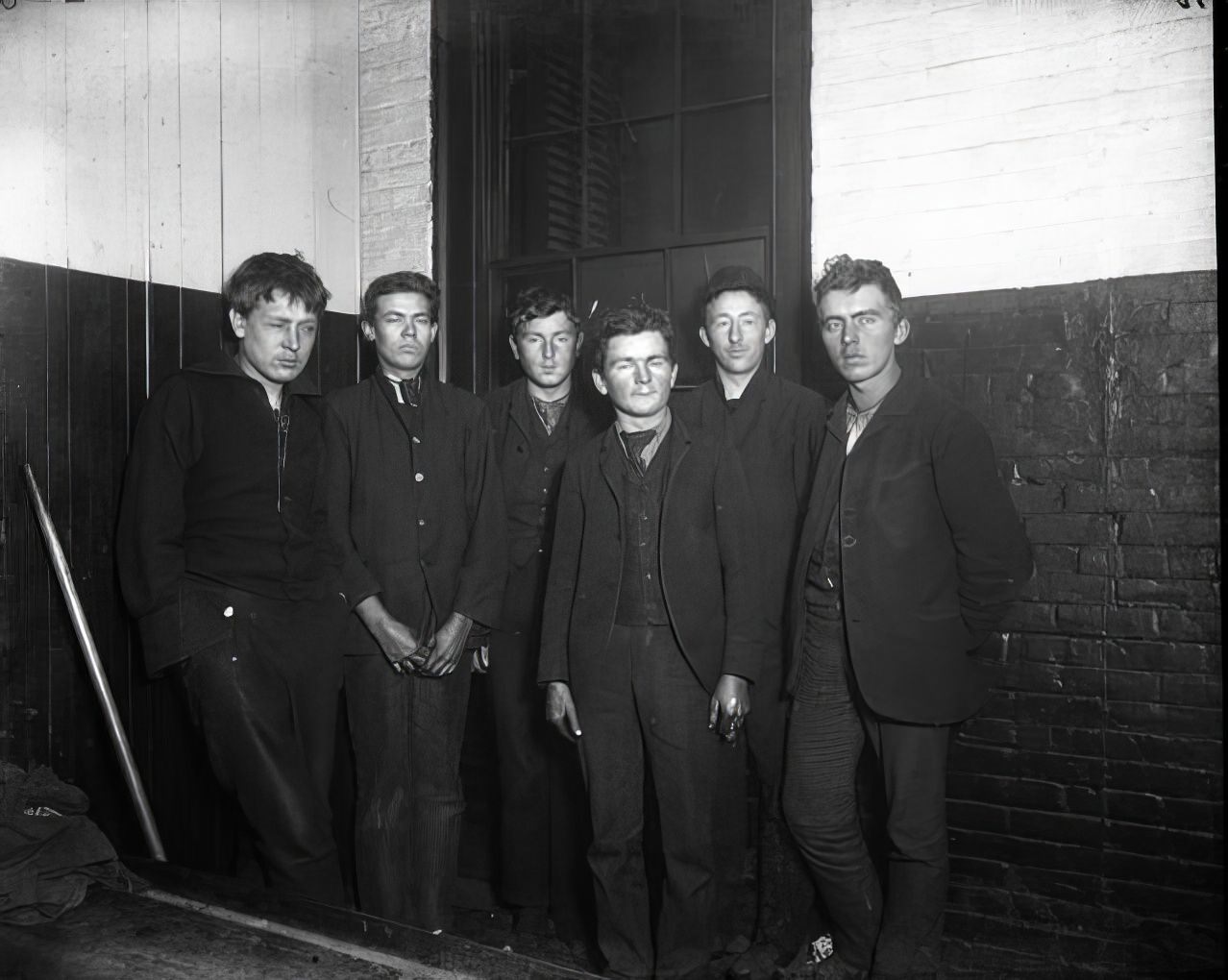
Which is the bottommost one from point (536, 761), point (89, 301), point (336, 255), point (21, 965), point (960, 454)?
point (21, 965)

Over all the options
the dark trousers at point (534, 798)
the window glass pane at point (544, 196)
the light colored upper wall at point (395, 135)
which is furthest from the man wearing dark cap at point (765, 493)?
the light colored upper wall at point (395, 135)

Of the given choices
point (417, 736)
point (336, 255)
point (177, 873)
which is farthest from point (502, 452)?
point (177, 873)

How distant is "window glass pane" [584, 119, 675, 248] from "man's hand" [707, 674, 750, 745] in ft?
4.87

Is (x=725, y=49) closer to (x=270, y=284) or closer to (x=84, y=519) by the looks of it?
(x=270, y=284)

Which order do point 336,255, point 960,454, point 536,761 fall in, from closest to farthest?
1. point 960,454
2. point 536,761
3. point 336,255

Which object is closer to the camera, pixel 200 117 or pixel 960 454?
pixel 960 454

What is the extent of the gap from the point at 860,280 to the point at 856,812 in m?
1.45

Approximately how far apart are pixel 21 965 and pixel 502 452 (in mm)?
2044

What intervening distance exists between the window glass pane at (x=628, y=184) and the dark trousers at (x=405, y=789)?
1504mm

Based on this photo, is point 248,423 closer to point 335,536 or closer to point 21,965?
point 335,536

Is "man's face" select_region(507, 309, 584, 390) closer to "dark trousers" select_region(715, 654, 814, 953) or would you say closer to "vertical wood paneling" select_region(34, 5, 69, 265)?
"dark trousers" select_region(715, 654, 814, 953)

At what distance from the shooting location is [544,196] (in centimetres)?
357

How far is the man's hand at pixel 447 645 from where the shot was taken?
10.1ft

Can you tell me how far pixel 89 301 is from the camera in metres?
3.35
